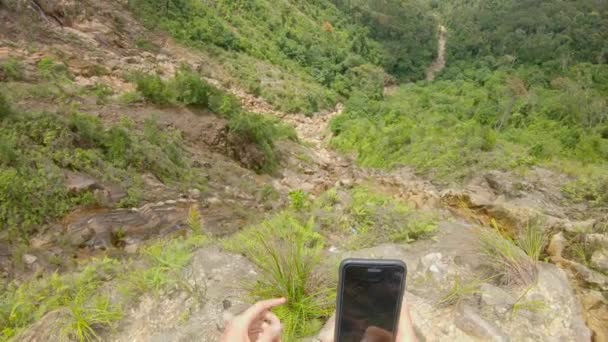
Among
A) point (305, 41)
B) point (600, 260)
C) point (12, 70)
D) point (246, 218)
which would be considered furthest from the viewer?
point (305, 41)

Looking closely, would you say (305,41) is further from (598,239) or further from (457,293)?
(457,293)

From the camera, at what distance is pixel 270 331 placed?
1481mm

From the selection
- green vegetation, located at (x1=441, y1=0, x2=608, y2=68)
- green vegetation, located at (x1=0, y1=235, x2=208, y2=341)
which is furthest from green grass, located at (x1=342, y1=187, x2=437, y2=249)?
green vegetation, located at (x1=441, y1=0, x2=608, y2=68)

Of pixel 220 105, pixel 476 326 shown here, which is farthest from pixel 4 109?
pixel 476 326

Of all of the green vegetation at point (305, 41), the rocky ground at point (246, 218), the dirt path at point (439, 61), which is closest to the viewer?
the rocky ground at point (246, 218)

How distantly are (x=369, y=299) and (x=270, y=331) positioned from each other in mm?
447

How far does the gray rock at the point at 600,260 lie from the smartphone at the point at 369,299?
210 centimetres

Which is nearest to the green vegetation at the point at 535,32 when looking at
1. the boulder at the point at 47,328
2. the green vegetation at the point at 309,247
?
the green vegetation at the point at 309,247

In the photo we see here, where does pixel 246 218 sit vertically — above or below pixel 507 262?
below

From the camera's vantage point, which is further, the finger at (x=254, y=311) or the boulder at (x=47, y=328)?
the boulder at (x=47, y=328)

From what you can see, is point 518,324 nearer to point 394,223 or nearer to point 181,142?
point 394,223

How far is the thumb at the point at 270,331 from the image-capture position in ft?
4.77

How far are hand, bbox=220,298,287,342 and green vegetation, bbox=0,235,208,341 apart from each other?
1131 millimetres

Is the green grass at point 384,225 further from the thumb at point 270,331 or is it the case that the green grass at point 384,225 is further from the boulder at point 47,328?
the boulder at point 47,328
